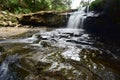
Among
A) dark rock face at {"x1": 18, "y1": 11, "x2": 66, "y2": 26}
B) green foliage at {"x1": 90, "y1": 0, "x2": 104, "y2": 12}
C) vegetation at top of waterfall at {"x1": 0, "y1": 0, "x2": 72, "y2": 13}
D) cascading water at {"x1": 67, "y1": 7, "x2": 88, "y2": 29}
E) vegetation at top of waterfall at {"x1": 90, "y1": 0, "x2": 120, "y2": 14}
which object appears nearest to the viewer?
vegetation at top of waterfall at {"x1": 90, "y1": 0, "x2": 120, "y2": 14}

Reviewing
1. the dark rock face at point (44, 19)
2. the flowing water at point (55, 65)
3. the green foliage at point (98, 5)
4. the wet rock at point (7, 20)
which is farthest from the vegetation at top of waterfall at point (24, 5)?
the flowing water at point (55, 65)

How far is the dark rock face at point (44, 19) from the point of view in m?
14.9

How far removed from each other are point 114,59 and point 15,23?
421 inches

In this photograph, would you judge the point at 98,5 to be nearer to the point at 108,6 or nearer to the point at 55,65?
the point at 108,6

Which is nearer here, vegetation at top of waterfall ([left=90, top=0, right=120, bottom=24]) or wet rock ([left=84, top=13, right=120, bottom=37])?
vegetation at top of waterfall ([left=90, top=0, right=120, bottom=24])

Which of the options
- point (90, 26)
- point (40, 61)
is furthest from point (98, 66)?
point (90, 26)

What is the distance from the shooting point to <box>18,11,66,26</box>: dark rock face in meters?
14.9

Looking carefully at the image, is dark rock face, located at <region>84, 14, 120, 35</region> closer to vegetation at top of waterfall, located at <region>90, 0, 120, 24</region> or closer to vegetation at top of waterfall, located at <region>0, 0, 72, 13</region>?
vegetation at top of waterfall, located at <region>90, 0, 120, 24</region>

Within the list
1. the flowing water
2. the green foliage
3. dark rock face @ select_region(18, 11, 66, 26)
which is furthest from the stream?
dark rock face @ select_region(18, 11, 66, 26)

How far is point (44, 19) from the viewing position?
49.5 feet

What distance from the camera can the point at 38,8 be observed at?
20016 mm

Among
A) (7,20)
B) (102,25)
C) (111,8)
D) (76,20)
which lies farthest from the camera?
(7,20)

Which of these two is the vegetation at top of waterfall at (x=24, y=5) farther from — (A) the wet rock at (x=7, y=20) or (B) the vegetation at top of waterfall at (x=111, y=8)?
(B) the vegetation at top of waterfall at (x=111, y=8)

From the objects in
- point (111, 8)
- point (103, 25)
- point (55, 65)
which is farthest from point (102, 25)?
point (55, 65)
